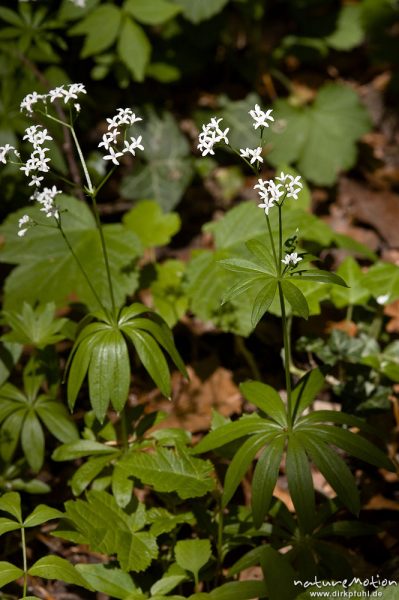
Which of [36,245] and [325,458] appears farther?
[36,245]

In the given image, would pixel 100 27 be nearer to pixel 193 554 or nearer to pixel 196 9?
pixel 196 9

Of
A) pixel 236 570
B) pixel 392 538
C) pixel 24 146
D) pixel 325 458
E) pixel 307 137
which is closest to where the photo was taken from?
pixel 325 458

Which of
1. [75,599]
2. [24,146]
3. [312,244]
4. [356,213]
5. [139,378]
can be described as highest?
[24,146]

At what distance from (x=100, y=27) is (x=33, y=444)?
278 cm

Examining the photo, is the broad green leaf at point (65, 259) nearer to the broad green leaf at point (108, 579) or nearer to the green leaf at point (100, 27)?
the green leaf at point (100, 27)

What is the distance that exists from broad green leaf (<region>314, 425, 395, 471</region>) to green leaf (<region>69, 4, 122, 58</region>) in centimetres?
302

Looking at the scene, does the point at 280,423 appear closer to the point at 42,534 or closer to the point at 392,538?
the point at 392,538

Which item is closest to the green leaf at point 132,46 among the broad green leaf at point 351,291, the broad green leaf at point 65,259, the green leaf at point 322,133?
the broad green leaf at point 65,259

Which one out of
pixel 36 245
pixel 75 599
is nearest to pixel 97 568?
pixel 75 599

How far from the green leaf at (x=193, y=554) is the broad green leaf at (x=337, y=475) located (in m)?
0.61

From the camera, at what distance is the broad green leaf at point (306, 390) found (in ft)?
8.96

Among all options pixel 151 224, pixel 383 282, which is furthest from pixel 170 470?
pixel 151 224

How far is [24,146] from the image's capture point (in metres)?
4.39

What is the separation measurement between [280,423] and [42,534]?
1.45 metres
